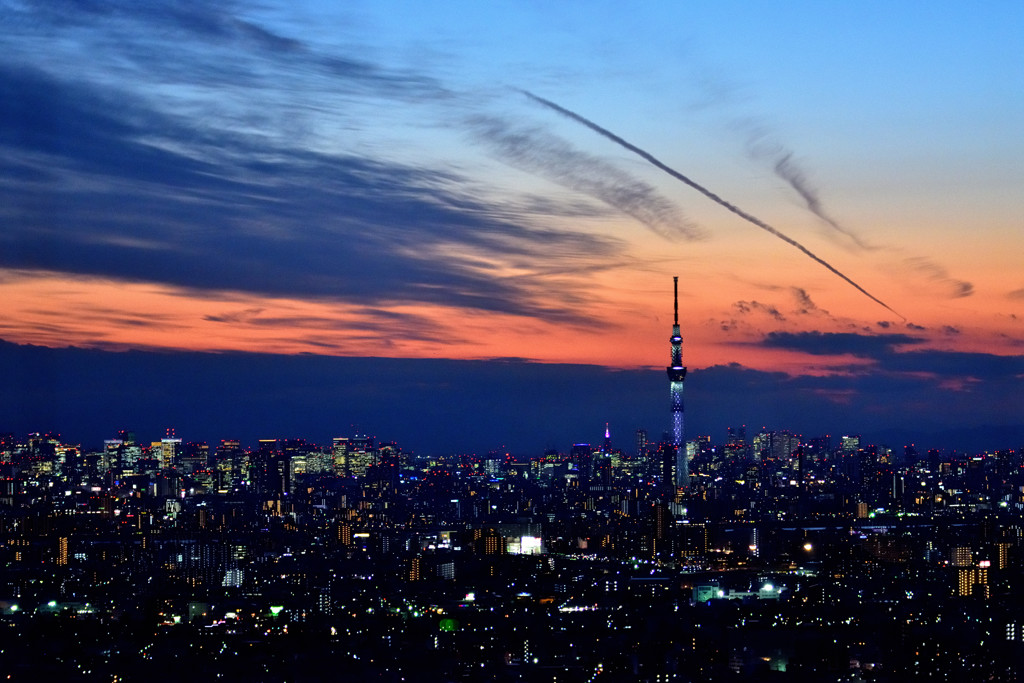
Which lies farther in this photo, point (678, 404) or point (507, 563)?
point (678, 404)

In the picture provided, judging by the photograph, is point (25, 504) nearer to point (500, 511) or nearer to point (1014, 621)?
point (500, 511)

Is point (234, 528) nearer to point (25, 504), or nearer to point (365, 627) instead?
point (25, 504)

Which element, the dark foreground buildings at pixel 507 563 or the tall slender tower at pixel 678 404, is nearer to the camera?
the dark foreground buildings at pixel 507 563

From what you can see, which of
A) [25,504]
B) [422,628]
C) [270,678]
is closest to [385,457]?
[25,504]

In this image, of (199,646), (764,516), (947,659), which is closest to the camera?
(947,659)

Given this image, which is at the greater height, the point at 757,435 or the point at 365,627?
the point at 757,435

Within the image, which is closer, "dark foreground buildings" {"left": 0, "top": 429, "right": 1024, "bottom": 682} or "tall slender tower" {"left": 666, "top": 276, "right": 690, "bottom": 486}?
"dark foreground buildings" {"left": 0, "top": 429, "right": 1024, "bottom": 682}

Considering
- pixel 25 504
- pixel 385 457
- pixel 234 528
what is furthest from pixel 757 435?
pixel 25 504

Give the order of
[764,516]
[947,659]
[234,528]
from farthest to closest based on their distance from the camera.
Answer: [764,516], [234,528], [947,659]

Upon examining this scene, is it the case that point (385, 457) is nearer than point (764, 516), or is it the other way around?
point (764, 516)
